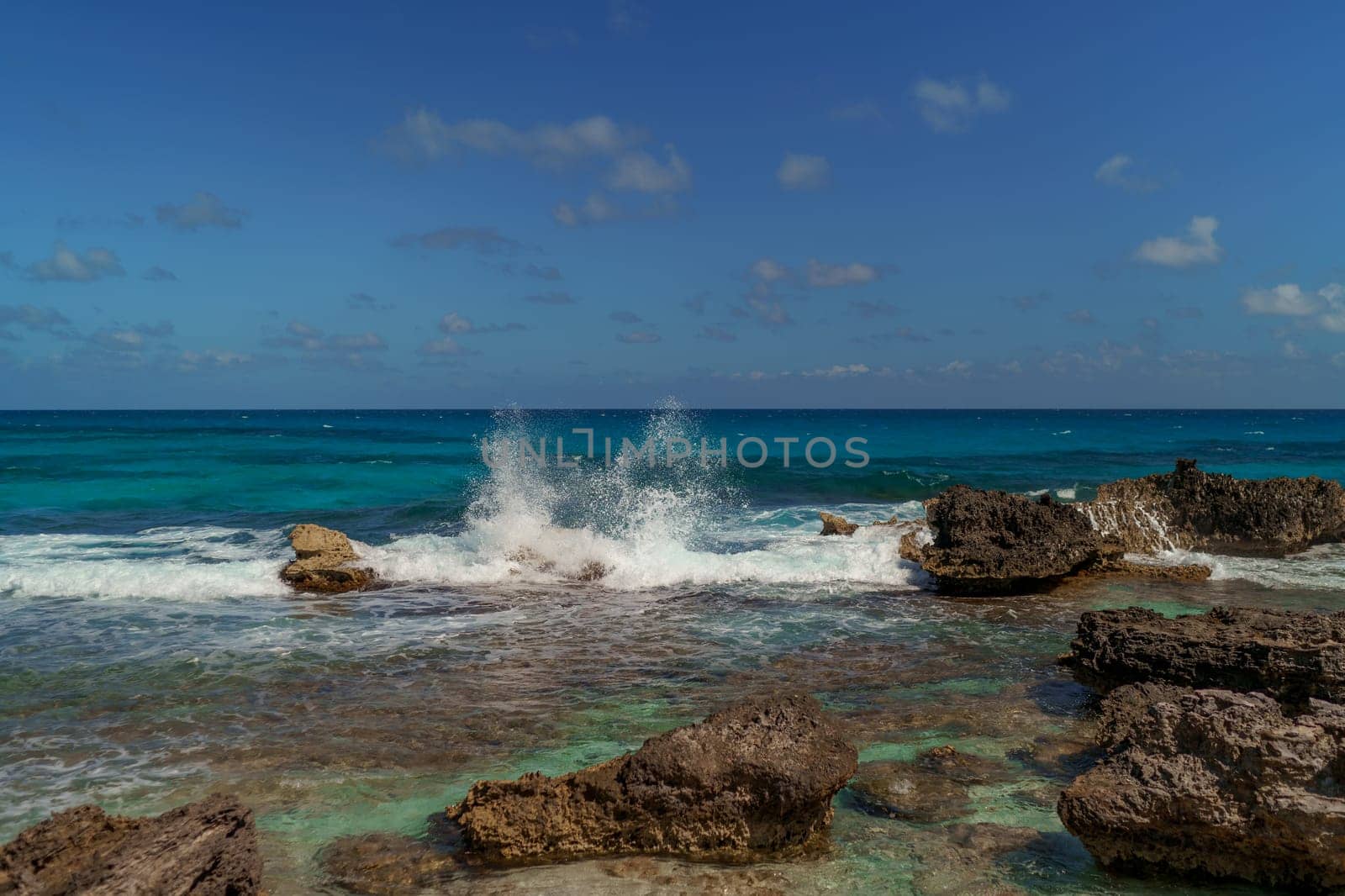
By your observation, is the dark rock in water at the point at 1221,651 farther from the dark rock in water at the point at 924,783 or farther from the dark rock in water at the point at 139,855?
the dark rock in water at the point at 139,855

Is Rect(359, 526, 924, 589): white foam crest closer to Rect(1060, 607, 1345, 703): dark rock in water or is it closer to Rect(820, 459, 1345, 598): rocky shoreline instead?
Rect(820, 459, 1345, 598): rocky shoreline

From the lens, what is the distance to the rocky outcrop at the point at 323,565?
1111 centimetres

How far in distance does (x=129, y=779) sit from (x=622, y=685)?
11.1ft

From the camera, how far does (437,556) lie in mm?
12445

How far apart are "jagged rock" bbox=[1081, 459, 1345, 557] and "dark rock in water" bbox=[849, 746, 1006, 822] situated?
9391 millimetres

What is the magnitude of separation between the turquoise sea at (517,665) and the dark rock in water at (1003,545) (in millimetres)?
350

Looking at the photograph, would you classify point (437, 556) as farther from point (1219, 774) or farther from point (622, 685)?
point (1219, 774)

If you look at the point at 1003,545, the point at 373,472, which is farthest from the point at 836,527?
the point at 373,472

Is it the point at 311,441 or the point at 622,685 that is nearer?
the point at 622,685

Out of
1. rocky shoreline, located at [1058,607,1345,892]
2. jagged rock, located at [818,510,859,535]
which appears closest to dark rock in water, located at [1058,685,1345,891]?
rocky shoreline, located at [1058,607,1345,892]

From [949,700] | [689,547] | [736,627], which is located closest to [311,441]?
[689,547]

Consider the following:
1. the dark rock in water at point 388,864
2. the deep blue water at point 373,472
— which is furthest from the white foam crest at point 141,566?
the dark rock in water at point 388,864

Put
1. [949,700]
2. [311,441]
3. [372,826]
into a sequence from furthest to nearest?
[311,441], [949,700], [372,826]

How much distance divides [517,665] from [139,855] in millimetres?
4421
